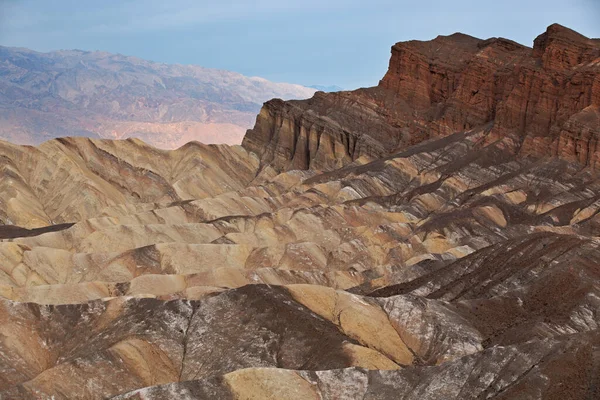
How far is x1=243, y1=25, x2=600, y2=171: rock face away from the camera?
397ft

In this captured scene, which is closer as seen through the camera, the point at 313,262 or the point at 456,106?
the point at 313,262

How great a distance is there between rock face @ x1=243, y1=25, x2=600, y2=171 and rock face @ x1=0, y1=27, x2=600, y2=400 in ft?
1.39

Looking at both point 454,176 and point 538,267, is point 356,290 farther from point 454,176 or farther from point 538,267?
point 454,176

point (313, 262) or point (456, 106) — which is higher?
point (456, 106)

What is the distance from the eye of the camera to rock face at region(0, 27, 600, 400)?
49.2 m

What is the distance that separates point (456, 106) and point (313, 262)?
55.6 m

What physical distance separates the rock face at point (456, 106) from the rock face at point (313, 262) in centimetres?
42

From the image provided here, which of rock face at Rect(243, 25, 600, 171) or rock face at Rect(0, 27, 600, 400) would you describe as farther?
rock face at Rect(243, 25, 600, 171)

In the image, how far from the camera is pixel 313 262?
88562 mm

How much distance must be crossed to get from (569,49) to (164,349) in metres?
86.5

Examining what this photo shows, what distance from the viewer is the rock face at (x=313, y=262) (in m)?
49.2

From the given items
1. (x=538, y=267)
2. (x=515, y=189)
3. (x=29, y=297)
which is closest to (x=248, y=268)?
(x=29, y=297)

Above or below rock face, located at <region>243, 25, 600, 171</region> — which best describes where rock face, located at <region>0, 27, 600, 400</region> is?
below

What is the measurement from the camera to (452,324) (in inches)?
2392
